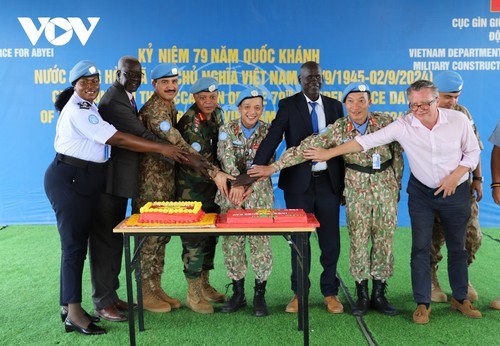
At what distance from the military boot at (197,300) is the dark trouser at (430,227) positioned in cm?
156

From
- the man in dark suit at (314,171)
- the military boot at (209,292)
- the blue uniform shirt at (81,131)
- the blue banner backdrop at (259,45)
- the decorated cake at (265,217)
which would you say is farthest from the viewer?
the blue banner backdrop at (259,45)

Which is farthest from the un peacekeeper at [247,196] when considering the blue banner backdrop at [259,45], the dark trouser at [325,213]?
the blue banner backdrop at [259,45]

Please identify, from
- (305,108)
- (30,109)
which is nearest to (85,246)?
(305,108)

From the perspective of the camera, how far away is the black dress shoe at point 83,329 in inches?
139

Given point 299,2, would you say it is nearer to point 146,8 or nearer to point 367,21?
point 367,21

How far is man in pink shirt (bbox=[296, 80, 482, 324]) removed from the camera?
139 inches

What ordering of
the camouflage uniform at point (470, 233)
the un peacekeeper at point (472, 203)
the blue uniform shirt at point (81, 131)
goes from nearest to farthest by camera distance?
1. the blue uniform shirt at point (81, 131)
2. the un peacekeeper at point (472, 203)
3. the camouflage uniform at point (470, 233)

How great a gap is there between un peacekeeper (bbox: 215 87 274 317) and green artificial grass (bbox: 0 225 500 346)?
0.25 metres

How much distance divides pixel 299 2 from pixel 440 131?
3.87 meters

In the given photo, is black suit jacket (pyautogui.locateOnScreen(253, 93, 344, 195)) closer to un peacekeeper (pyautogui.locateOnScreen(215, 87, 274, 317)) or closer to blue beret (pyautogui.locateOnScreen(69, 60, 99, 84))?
un peacekeeper (pyautogui.locateOnScreen(215, 87, 274, 317))

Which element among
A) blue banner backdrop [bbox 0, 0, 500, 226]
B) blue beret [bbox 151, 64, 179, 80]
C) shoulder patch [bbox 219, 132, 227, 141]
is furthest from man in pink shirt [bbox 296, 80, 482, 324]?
blue banner backdrop [bbox 0, 0, 500, 226]

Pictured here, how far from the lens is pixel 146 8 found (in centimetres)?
687

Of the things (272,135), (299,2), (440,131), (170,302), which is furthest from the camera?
(299,2)

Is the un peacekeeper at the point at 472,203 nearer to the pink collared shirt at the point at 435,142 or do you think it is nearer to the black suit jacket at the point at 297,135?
the pink collared shirt at the point at 435,142
